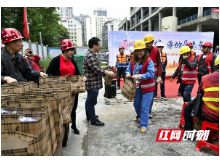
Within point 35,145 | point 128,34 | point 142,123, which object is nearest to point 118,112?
point 142,123

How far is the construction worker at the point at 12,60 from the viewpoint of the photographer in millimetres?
2316

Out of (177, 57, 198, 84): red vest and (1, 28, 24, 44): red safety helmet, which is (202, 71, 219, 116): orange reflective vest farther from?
(1, 28, 24, 44): red safety helmet

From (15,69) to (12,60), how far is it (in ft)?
0.49

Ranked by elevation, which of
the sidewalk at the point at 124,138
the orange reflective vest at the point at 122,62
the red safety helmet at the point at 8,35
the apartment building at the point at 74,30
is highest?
the apartment building at the point at 74,30

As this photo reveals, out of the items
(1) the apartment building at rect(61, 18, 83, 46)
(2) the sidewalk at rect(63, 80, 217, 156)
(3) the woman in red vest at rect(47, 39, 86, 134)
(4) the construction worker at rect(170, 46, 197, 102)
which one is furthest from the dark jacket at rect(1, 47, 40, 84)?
(1) the apartment building at rect(61, 18, 83, 46)

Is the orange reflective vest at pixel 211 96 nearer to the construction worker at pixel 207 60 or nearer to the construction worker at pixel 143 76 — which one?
the construction worker at pixel 143 76

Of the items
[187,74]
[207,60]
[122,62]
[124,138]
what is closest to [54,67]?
[124,138]

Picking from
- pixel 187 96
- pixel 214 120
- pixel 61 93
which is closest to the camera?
pixel 61 93

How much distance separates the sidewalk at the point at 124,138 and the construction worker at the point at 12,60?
1414 millimetres

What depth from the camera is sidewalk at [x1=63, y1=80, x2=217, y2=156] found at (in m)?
2.71

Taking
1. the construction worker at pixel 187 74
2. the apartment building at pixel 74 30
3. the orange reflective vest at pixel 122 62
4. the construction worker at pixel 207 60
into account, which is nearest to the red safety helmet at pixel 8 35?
the construction worker at pixel 187 74

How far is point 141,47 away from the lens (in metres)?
3.20
